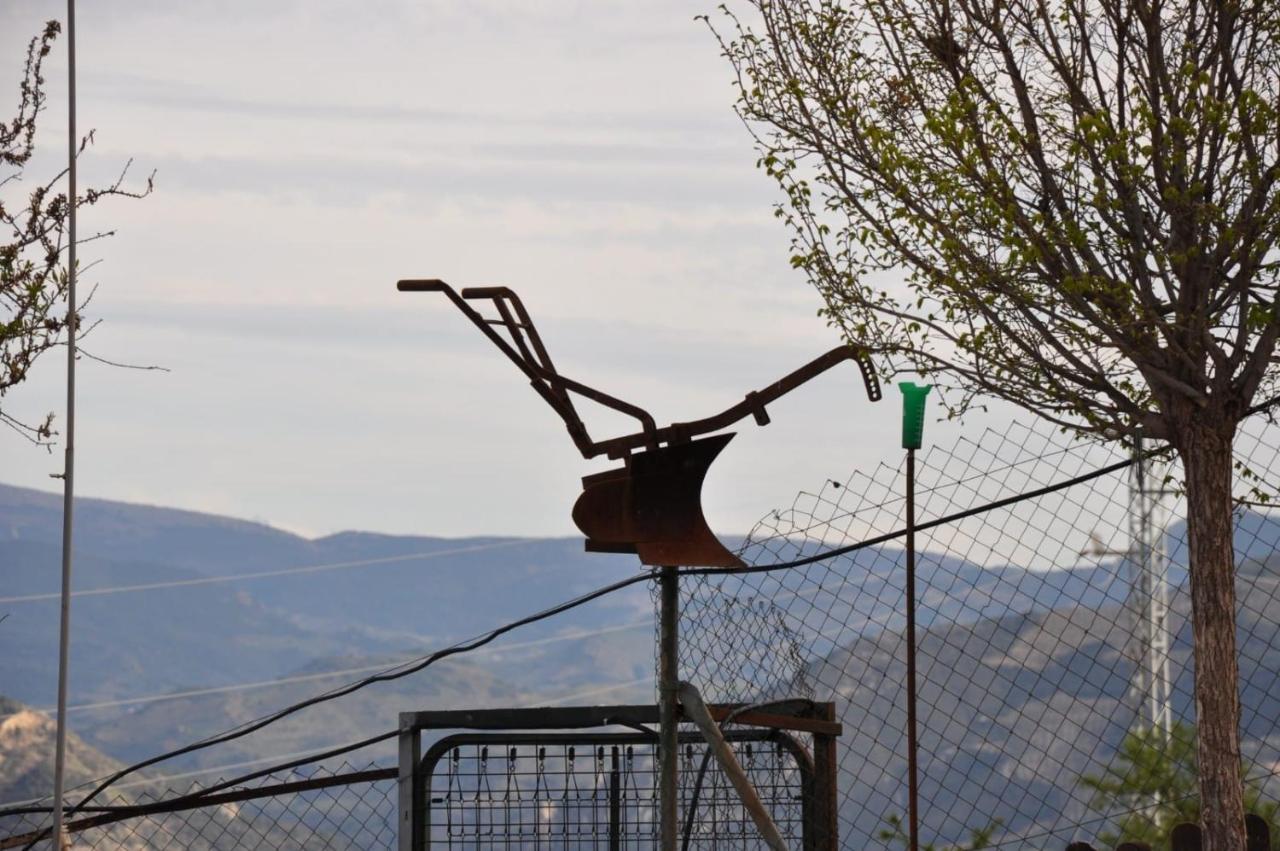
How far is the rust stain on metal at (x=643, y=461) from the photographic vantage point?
527 centimetres

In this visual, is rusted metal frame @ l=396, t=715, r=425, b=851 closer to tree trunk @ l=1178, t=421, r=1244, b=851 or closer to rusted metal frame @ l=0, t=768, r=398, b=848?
rusted metal frame @ l=0, t=768, r=398, b=848

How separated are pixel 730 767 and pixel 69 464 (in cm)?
266

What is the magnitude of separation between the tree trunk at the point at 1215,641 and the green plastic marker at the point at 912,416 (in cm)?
106

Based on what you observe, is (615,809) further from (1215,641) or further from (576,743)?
(1215,641)

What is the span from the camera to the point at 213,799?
5797 mm

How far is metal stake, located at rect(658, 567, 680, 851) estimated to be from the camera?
5.11 metres

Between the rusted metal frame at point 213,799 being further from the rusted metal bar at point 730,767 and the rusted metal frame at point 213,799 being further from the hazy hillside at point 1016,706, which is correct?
the hazy hillside at point 1016,706

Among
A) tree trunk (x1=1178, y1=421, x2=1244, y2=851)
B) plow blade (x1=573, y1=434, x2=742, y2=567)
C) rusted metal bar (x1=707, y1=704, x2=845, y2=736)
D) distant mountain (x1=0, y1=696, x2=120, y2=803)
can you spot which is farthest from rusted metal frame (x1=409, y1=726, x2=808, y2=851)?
distant mountain (x1=0, y1=696, x2=120, y2=803)

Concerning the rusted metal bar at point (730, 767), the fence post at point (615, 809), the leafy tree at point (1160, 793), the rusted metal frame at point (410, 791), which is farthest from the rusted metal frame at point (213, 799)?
the leafy tree at point (1160, 793)

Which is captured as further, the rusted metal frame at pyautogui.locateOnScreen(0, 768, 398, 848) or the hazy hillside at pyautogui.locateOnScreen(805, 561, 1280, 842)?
the hazy hillside at pyautogui.locateOnScreen(805, 561, 1280, 842)

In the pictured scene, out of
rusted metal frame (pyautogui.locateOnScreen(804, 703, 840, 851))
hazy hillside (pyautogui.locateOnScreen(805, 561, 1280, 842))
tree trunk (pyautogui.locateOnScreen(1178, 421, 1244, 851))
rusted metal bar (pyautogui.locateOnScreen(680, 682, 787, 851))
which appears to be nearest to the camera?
rusted metal bar (pyautogui.locateOnScreen(680, 682, 787, 851))

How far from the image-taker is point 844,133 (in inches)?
249

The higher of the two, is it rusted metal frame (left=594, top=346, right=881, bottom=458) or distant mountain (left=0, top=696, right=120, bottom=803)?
rusted metal frame (left=594, top=346, right=881, bottom=458)

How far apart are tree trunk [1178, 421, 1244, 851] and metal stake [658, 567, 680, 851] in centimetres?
209
